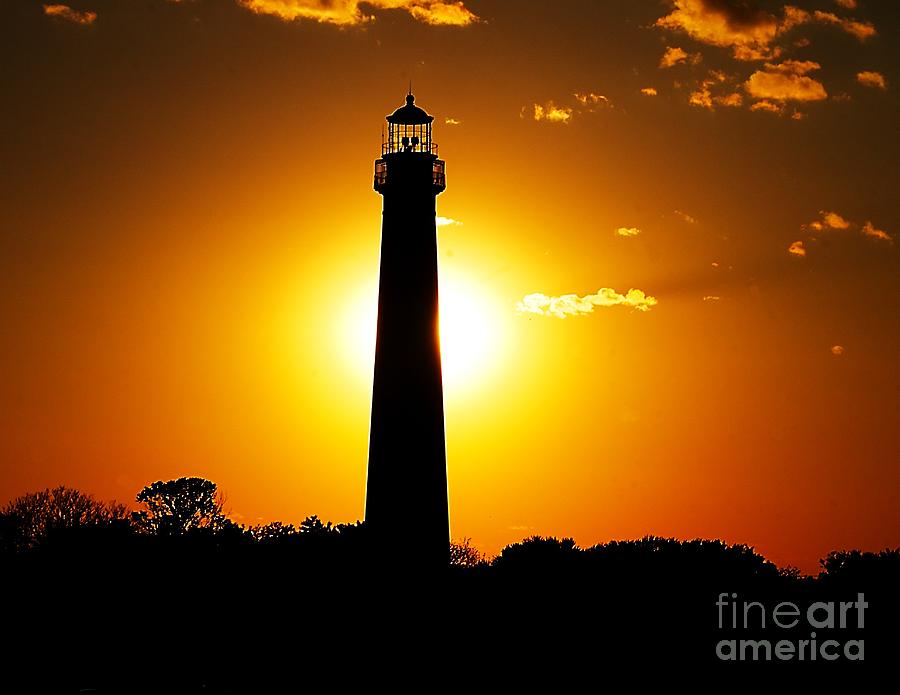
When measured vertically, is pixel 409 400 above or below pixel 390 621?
above

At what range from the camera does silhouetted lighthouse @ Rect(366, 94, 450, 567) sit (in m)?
53.7

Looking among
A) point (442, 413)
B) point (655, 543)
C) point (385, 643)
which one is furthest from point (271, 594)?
point (655, 543)

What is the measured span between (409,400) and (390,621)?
8.97m

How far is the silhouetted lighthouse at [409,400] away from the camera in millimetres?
53688

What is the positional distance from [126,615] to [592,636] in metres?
20.1

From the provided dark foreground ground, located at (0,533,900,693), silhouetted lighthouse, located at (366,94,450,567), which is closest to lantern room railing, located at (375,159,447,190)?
silhouetted lighthouse, located at (366,94,450,567)

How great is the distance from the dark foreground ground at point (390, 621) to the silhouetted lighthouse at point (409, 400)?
52.8 inches

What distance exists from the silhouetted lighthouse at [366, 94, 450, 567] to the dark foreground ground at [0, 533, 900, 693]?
1.34 m

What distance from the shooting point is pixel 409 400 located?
53812 mm

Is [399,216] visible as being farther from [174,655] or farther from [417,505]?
[174,655]

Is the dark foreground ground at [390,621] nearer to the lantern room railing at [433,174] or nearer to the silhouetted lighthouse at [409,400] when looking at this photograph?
the silhouetted lighthouse at [409,400]

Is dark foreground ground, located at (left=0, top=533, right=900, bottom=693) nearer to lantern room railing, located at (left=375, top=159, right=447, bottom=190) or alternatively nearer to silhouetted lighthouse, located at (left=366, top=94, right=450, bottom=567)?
silhouetted lighthouse, located at (left=366, top=94, right=450, bottom=567)

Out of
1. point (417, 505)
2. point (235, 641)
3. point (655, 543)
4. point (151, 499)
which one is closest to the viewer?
point (417, 505)

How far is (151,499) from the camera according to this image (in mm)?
87062
